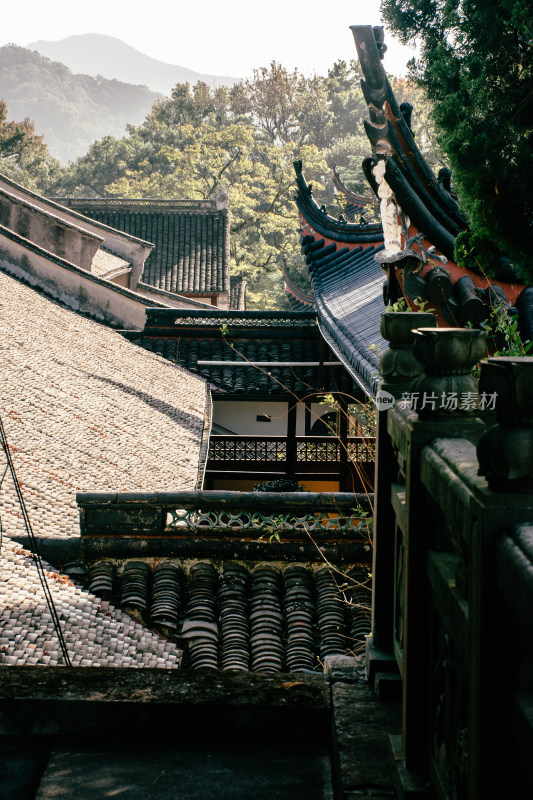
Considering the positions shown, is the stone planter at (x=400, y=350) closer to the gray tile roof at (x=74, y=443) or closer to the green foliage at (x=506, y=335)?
the green foliage at (x=506, y=335)

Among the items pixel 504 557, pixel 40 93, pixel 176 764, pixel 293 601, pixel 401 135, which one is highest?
pixel 40 93

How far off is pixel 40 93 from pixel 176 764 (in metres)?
153

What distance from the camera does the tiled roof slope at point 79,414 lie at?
7027 mm

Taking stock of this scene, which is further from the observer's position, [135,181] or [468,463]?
[135,181]

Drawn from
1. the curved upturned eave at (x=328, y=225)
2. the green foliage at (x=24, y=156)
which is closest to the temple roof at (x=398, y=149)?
the curved upturned eave at (x=328, y=225)

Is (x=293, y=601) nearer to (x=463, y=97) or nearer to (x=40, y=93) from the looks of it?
(x=463, y=97)

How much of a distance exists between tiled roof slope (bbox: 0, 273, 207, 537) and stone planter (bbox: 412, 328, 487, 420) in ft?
15.3

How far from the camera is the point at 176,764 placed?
2502 millimetres

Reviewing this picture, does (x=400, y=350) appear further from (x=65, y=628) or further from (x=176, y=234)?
(x=176, y=234)

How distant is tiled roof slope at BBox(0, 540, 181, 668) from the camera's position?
4.48 m

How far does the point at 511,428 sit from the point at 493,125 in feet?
12.1

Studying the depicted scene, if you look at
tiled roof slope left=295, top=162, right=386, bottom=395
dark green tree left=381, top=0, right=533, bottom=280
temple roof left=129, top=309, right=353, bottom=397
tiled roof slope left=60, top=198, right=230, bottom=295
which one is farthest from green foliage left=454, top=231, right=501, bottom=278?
tiled roof slope left=60, top=198, right=230, bottom=295

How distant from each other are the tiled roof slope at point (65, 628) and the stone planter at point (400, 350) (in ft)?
9.25

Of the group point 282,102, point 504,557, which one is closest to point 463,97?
point 504,557
